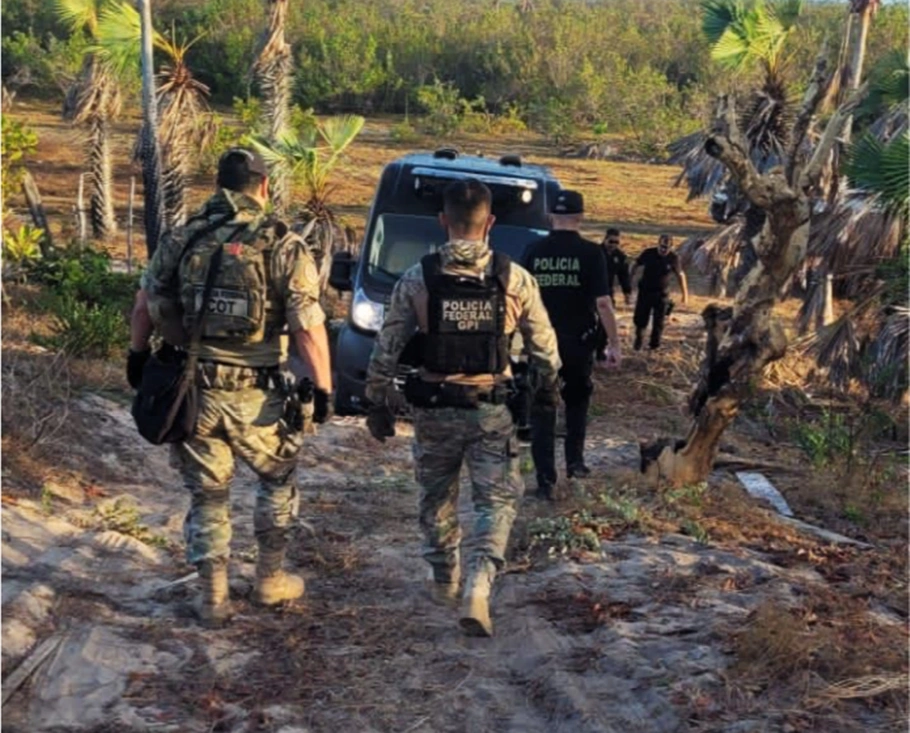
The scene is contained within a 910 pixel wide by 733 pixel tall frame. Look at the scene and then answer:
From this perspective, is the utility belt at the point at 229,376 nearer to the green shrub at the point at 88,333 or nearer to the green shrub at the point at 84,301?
the green shrub at the point at 84,301

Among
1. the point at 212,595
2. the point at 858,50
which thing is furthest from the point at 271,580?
the point at 858,50

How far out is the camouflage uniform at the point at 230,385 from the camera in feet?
15.4

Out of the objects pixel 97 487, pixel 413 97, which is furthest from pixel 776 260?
pixel 413 97

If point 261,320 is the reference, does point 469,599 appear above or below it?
below

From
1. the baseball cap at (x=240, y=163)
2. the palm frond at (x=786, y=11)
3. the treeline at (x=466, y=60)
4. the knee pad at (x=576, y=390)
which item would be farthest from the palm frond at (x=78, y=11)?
the treeline at (x=466, y=60)

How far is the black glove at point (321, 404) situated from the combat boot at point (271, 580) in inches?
24.8

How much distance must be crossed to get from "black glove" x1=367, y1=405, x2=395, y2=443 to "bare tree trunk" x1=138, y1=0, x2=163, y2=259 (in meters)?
12.4

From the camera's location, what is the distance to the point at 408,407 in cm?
505

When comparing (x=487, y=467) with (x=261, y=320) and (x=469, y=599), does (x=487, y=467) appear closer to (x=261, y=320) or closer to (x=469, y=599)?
(x=469, y=599)

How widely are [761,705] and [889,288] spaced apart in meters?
7.22

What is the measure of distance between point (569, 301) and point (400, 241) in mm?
3461

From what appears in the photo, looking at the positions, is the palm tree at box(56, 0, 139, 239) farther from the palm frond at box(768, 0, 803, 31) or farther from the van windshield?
the van windshield

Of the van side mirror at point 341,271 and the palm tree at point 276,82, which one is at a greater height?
the palm tree at point 276,82

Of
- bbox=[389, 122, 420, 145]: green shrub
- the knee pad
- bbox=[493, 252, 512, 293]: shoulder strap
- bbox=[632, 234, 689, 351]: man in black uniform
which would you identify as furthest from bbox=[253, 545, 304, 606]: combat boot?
bbox=[389, 122, 420, 145]: green shrub
